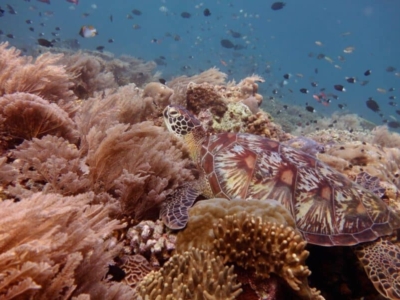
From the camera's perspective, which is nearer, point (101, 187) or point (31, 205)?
point (31, 205)

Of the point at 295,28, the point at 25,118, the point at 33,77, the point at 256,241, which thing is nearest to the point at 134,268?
the point at 256,241

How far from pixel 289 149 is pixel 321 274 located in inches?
62.8

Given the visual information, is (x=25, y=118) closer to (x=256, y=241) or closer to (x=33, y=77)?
(x=33, y=77)

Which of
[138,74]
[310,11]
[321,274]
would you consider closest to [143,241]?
[321,274]

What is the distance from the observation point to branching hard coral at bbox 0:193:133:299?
1101 mm

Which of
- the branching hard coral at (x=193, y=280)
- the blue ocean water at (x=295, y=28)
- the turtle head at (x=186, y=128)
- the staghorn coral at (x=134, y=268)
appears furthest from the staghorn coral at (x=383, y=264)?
the blue ocean water at (x=295, y=28)

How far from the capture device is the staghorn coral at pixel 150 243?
239 cm

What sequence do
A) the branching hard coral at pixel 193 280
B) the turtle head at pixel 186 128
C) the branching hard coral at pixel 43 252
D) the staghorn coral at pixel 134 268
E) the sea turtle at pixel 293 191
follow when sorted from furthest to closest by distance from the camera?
the turtle head at pixel 186 128 < the sea turtle at pixel 293 191 < the staghorn coral at pixel 134 268 < the branching hard coral at pixel 193 280 < the branching hard coral at pixel 43 252

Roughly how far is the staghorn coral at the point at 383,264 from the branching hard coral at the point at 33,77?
163 inches

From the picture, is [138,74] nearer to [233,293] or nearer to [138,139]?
[138,139]

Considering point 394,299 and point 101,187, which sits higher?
point 101,187

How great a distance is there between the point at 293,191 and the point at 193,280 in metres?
1.76

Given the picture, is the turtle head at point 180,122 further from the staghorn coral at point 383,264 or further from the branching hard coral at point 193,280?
the staghorn coral at point 383,264

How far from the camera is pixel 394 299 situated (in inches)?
95.3
